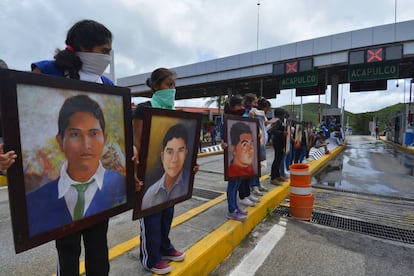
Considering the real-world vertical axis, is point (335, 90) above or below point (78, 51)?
above

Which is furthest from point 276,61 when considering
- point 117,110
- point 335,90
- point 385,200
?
point 117,110

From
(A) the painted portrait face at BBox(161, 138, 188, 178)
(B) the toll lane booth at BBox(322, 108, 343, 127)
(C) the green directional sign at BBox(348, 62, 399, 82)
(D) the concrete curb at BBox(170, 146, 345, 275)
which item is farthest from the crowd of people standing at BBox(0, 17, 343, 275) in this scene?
(B) the toll lane booth at BBox(322, 108, 343, 127)

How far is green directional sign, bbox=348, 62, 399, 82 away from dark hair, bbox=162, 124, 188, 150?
16.6 m

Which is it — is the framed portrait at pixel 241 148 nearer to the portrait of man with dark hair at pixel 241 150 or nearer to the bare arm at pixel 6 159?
the portrait of man with dark hair at pixel 241 150

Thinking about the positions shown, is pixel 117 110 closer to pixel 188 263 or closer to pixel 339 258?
pixel 188 263

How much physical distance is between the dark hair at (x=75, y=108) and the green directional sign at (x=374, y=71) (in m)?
17.5

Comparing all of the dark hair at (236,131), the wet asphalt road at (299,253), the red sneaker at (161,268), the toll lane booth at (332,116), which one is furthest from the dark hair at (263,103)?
the toll lane booth at (332,116)

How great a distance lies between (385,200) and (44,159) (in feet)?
20.8

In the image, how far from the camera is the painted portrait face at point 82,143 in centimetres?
146

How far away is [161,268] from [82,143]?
135 cm

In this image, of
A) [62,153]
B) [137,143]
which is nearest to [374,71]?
[137,143]

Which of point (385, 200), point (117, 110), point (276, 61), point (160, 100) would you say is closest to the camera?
point (117, 110)

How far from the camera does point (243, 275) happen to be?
2.59m

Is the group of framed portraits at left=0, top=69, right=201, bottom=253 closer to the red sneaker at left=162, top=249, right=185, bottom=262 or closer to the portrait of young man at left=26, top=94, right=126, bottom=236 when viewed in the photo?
the portrait of young man at left=26, top=94, right=126, bottom=236
